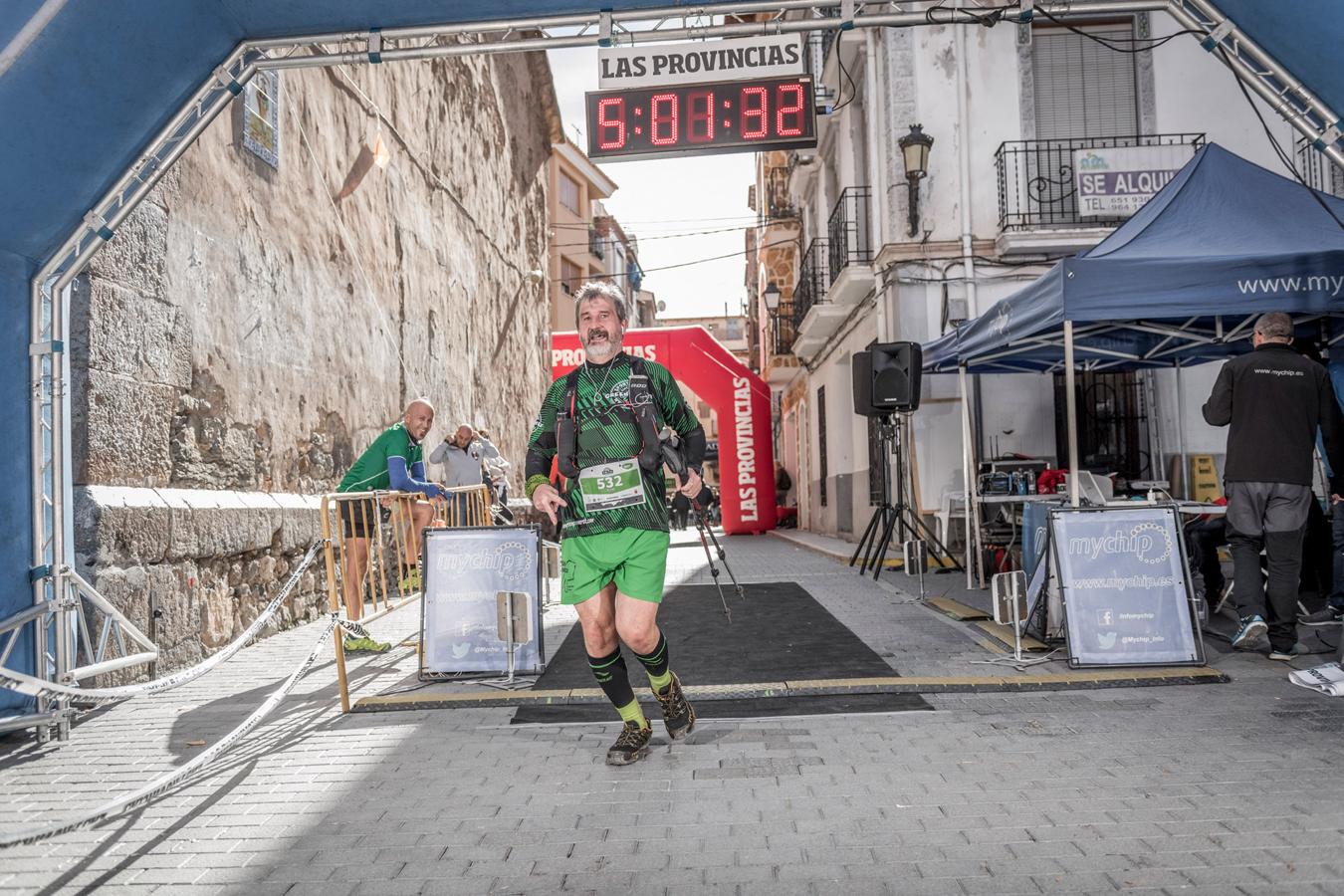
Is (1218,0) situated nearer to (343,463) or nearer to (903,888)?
(903,888)

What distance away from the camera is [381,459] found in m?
7.51

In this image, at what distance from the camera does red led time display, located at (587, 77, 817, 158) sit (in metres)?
7.25

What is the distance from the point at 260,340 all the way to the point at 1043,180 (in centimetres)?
992

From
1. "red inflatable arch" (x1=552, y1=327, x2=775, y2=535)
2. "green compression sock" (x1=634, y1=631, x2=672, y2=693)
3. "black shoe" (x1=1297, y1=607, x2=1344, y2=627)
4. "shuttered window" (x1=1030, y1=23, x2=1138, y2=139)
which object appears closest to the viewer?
"green compression sock" (x1=634, y1=631, x2=672, y2=693)

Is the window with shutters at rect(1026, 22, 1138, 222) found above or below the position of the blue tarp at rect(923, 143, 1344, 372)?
above

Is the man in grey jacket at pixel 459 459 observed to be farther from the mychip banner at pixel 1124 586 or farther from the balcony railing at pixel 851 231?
the mychip banner at pixel 1124 586

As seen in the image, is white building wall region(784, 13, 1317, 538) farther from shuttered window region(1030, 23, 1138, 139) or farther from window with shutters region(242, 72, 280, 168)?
window with shutters region(242, 72, 280, 168)

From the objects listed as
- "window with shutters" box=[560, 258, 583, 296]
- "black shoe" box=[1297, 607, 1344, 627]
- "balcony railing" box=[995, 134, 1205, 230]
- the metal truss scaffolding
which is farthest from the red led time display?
"window with shutters" box=[560, 258, 583, 296]

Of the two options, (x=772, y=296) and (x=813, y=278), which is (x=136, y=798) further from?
(x=772, y=296)

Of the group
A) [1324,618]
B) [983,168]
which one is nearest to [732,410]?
[983,168]

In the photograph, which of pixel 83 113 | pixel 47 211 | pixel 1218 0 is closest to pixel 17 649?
pixel 47 211

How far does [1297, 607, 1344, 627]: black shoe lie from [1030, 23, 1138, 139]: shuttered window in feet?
27.3

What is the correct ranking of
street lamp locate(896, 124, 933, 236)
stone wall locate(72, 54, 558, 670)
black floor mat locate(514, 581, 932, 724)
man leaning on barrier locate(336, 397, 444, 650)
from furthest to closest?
street lamp locate(896, 124, 933, 236) → man leaning on barrier locate(336, 397, 444, 650) → stone wall locate(72, 54, 558, 670) → black floor mat locate(514, 581, 932, 724)

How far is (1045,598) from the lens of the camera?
6227 mm
